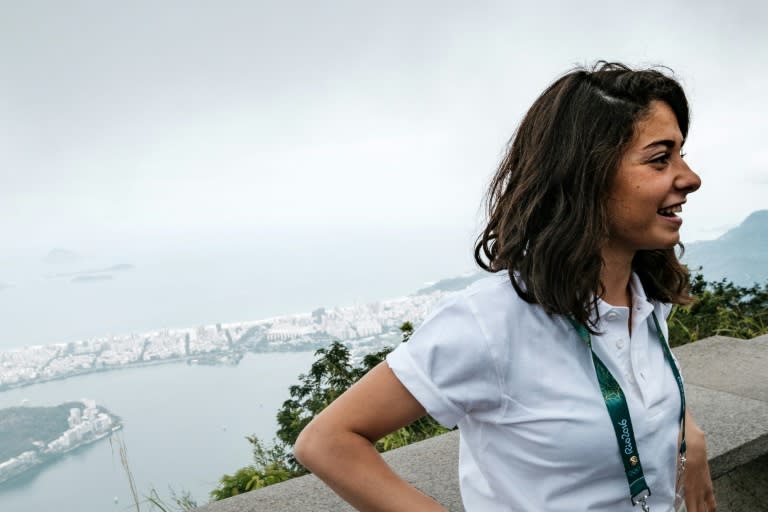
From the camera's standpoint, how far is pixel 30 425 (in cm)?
599

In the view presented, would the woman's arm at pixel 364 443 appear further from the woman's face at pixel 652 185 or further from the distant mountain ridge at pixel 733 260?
the distant mountain ridge at pixel 733 260

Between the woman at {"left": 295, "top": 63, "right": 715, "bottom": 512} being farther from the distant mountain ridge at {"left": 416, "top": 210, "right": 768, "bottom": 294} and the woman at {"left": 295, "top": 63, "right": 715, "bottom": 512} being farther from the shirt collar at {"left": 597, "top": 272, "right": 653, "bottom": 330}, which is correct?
the distant mountain ridge at {"left": 416, "top": 210, "right": 768, "bottom": 294}

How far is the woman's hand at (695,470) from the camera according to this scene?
4.65ft

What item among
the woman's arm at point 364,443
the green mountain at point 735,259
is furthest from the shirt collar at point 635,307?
the green mountain at point 735,259

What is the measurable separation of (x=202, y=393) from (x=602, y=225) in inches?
213

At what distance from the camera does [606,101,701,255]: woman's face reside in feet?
3.80

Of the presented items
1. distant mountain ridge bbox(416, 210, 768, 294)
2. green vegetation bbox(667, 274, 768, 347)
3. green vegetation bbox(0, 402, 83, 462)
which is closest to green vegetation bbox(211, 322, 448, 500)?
distant mountain ridge bbox(416, 210, 768, 294)

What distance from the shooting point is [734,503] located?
2717 millimetres

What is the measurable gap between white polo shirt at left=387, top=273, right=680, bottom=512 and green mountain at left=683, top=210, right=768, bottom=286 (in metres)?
4.14

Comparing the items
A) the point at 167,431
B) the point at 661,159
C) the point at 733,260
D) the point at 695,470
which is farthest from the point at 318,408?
the point at 733,260

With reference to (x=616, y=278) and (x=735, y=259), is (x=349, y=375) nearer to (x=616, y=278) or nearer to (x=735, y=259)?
(x=616, y=278)

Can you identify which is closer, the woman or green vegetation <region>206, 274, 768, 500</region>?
the woman

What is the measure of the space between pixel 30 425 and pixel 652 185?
6334 mm

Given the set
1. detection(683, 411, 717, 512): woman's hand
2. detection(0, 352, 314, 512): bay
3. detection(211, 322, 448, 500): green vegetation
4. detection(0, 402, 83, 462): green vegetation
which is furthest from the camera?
detection(0, 402, 83, 462): green vegetation
